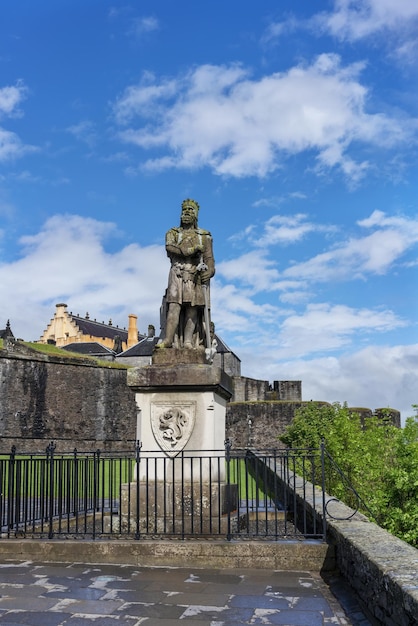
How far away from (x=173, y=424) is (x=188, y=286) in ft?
6.46

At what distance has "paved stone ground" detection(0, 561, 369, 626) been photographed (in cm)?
440

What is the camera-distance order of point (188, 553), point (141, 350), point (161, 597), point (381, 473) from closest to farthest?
point (161, 597) → point (188, 553) → point (381, 473) → point (141, 350)

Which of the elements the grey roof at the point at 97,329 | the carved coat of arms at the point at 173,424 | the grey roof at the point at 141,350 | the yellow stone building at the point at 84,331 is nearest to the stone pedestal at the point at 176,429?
the carved coat of arms at the point at 173,424

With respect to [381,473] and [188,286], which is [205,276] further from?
[381,473]

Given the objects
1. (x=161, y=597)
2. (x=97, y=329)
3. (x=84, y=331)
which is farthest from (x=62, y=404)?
(x=161, y=597)

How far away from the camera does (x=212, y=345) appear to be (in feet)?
28.4

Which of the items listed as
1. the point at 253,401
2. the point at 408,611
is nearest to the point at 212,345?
the point at 408,611

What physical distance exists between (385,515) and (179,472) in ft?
14.3

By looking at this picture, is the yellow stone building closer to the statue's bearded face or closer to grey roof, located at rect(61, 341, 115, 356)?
grey roof, located at rect(61, 341, 115, 356)

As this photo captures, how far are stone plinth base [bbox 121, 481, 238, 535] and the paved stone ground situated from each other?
49.9 inches

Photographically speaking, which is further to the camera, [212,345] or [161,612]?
[212,345]

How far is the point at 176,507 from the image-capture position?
7.50 m

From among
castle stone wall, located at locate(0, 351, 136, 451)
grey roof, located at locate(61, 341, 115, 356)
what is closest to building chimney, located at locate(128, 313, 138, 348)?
grey roof, located at locate(61, 341, 115, 356)

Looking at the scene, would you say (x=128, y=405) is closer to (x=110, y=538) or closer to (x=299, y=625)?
(x=110, y=538)
